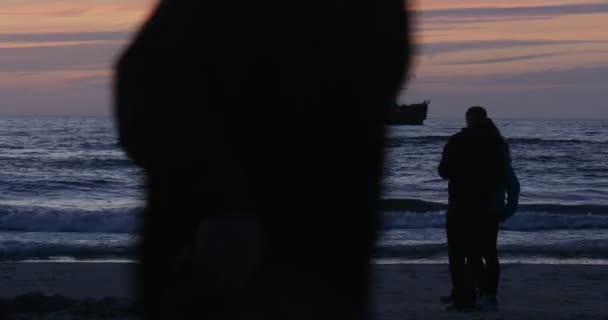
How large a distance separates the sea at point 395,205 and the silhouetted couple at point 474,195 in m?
0.95

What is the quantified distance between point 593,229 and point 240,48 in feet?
57.1

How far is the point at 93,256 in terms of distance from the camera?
13508 mm

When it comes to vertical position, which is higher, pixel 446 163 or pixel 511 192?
pixel 446 163

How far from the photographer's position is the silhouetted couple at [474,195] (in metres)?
7.91

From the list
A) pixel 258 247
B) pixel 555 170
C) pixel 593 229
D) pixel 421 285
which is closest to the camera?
pixel 258 247

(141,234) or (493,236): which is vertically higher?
(141,234)

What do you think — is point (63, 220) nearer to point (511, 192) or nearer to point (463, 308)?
point (463, 308)

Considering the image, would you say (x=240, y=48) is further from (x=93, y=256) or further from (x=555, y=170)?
(x=555, y=170)

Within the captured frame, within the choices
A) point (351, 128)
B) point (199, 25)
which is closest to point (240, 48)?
point (199, 25)

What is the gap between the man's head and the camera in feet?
26.0

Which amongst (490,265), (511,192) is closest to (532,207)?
(490,265)

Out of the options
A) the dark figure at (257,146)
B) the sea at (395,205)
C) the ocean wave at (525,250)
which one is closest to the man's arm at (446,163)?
the sea at (395,205)

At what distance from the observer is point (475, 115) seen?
7910 millimetres

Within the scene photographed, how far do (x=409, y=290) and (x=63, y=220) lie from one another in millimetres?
9555
